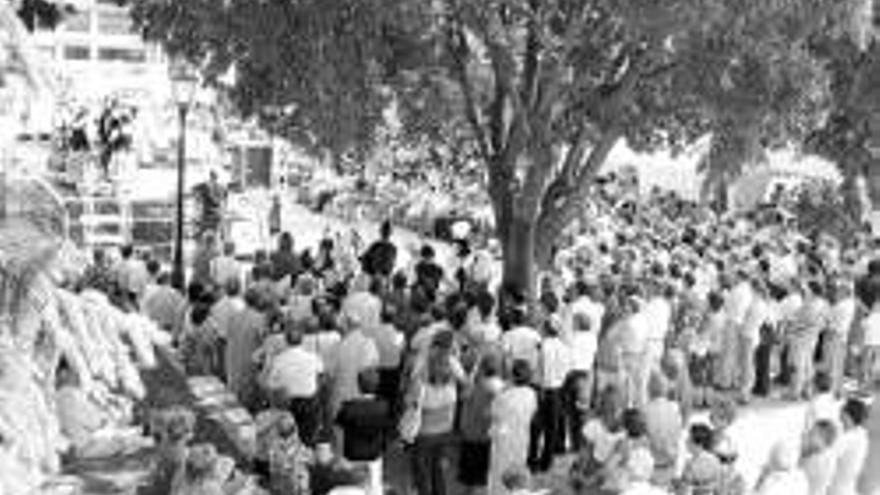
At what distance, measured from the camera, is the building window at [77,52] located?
30.6 m

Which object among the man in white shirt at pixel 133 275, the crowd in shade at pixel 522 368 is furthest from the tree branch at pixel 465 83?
the man in white shirt at pixel 133 275

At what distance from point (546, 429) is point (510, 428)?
6.15 ft

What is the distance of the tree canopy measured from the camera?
45.8ft

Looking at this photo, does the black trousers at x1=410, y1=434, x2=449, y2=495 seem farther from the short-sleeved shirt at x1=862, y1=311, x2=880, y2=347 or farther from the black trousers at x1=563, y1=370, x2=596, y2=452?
the short-sleeved shirt at x1=862, y1=311, x2=880, y2=347

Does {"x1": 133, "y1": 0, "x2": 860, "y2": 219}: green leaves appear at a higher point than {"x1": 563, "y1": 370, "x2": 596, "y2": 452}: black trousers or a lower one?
higher

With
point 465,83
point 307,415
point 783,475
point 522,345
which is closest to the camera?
point 783,475

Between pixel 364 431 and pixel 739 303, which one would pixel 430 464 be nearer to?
pixel 364 431

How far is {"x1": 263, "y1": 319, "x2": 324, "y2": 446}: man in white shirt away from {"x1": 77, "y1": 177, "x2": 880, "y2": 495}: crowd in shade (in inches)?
0.7

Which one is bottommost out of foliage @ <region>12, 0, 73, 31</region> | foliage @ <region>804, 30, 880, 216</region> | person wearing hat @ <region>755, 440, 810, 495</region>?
person wearing hat @ <region>755, 440, 810, 495</region>

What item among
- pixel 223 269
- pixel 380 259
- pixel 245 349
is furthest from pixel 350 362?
pixel 223 269

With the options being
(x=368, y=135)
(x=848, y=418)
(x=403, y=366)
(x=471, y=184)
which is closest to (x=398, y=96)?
(x=368, y=135)

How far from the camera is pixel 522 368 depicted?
39.1 ft

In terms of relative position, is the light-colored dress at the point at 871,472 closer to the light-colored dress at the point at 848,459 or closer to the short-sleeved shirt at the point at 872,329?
the light-colored dress at the point at 848,459

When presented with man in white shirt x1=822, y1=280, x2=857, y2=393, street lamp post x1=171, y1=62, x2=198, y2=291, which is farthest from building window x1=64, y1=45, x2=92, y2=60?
man in white shirt x1=822, y1=280, x2=857, y2=393
